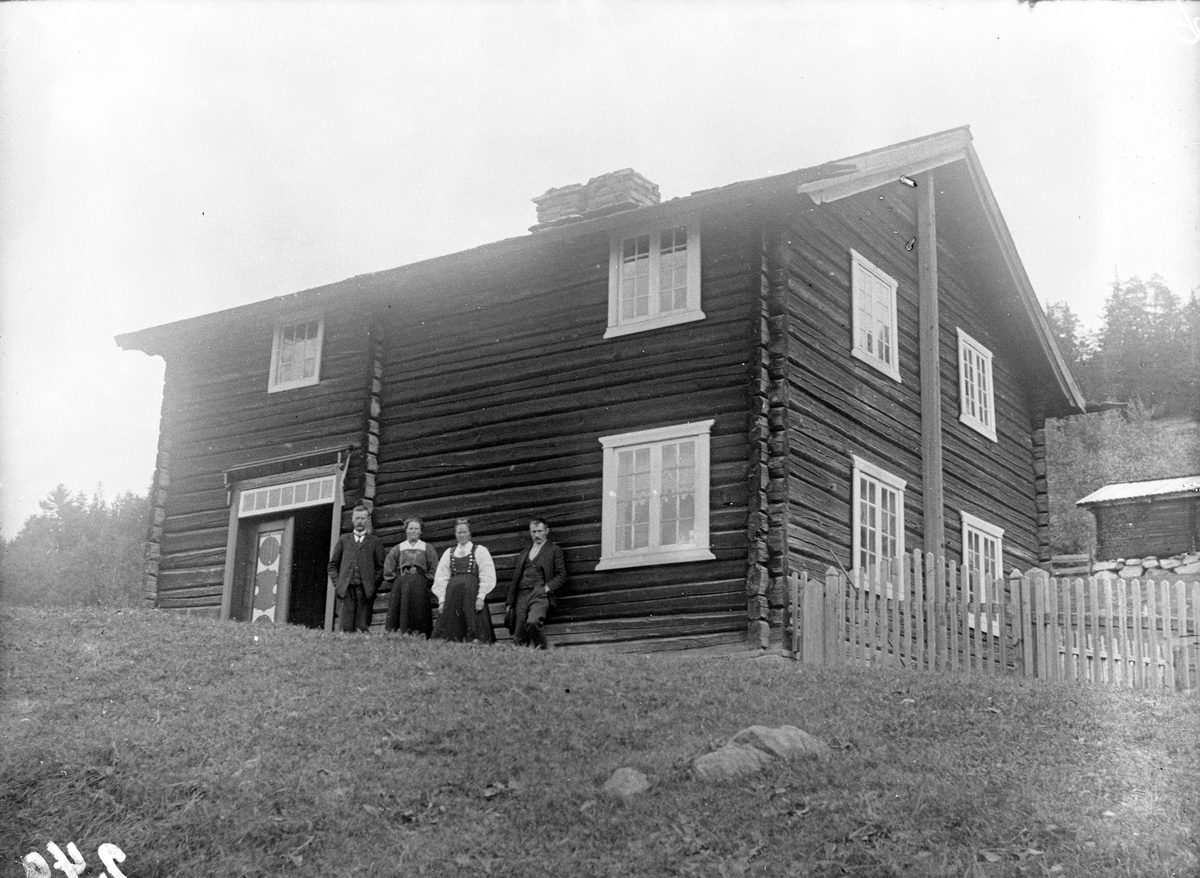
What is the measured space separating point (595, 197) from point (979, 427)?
739 cm

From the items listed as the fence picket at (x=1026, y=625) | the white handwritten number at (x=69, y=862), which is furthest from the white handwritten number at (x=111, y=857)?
the fence picket at (x=1026, y=625)

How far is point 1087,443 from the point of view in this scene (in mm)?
60500

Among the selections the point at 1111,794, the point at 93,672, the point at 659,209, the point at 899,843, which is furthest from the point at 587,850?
the point at 659,209

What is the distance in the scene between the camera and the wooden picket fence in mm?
15547

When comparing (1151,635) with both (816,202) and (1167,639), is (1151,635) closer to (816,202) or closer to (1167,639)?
(1167,639)

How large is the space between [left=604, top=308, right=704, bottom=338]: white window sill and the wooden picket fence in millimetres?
3721

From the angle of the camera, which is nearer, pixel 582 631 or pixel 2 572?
pixel 582 631

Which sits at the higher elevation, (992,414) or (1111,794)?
(992,414)

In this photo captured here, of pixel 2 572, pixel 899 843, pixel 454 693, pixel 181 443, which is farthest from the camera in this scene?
pixel 2 572

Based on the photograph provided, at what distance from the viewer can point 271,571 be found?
23.2 m

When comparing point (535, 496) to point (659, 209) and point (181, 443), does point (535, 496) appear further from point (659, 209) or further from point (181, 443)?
point (181, 443)

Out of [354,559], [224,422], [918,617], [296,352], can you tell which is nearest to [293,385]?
[296,352]

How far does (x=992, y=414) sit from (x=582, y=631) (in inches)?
376

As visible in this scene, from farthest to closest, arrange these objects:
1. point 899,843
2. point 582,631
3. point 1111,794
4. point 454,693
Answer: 1. point 582,631
2. point 454,693
3. point 1111,794
4. point 899,843
